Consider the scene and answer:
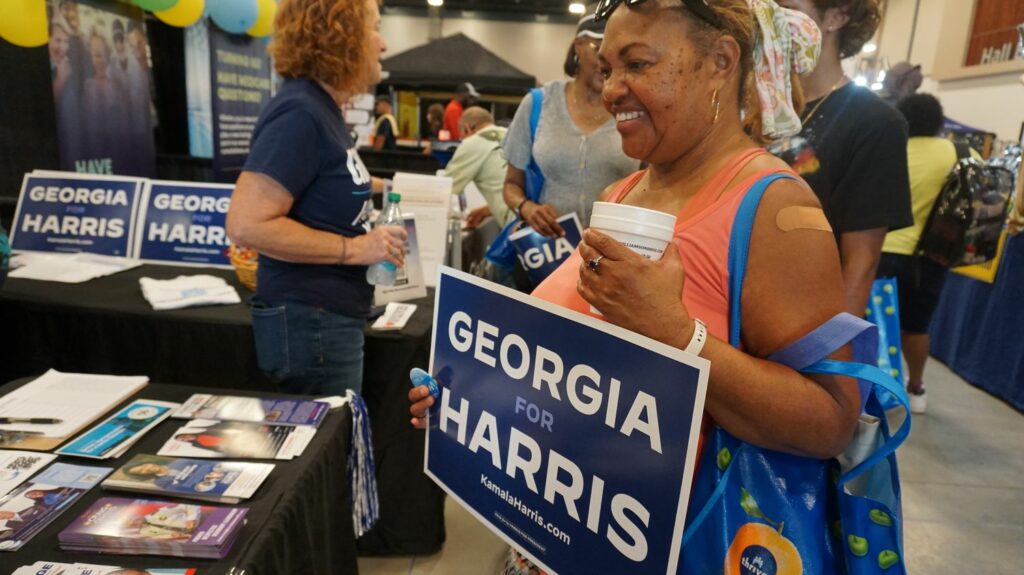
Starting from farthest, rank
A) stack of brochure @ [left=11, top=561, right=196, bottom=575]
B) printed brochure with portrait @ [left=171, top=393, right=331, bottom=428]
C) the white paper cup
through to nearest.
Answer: printed brochure with portrait @ [left=171, top=393, right=331, bottom=428] → stack of brochure @ [left=11, top=561, right=196, bottom=575] → the white paper cup

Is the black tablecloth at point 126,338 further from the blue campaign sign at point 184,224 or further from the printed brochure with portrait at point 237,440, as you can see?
the printed brochure with portrait at point 237,440

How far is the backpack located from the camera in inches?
124

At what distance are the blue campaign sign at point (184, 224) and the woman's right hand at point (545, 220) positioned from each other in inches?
64.5

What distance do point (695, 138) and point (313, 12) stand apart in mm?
1143

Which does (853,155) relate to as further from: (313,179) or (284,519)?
(284,519)

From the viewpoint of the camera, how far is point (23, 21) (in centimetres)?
323

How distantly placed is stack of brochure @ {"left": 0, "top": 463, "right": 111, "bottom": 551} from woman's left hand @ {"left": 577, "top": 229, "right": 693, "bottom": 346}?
1001 mm

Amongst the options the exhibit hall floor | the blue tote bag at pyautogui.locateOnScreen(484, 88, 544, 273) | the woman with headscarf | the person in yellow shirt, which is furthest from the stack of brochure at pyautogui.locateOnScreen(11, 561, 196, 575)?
the person in yellow shirt

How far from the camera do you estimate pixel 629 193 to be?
99 cm

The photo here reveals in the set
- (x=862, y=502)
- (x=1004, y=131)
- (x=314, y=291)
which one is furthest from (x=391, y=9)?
(x=862, y=502)

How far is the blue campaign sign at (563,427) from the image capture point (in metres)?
0.67

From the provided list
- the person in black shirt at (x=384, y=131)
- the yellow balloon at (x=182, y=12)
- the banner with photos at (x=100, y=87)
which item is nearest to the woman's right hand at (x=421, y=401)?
the banner with photos at (x=100, y=87)

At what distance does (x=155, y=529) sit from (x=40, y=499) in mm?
256

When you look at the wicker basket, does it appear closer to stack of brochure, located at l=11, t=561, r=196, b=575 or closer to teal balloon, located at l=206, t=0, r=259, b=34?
stack of brochure, located at l=11, t=561, r=196, b=575
